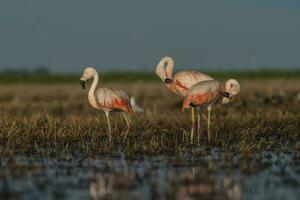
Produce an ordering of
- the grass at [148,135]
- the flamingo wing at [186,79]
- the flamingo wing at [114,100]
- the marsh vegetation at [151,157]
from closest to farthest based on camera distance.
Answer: the marsh vegetation at [151,157], the grass at [148,135], the flamingo wing at [114,100], the flamingo wing at [186,79]

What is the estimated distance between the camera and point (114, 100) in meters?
13.3

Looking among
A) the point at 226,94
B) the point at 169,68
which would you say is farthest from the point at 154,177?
the point at 169,68

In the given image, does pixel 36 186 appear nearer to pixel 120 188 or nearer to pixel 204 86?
pixel 120 188

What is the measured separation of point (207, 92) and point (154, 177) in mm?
4037

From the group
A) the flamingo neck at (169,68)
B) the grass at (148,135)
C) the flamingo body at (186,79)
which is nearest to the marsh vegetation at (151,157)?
the grass at (148,135)

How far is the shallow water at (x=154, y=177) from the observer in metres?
7.71

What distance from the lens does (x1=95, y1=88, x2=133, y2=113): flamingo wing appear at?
1325cm

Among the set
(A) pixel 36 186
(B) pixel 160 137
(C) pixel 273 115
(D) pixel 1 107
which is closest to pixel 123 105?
(B) pixel 160 137

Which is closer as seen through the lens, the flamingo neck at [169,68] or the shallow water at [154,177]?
the shallow water at [154,177]

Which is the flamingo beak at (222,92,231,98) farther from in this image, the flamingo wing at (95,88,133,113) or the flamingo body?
the flamingo wing at (95,88,133,113)

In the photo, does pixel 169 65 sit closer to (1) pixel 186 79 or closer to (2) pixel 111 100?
(1) pixel 186 79

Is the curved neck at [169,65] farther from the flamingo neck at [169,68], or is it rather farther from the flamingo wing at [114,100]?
the flamingo wing at [114,100]

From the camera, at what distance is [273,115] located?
1568 centimetres

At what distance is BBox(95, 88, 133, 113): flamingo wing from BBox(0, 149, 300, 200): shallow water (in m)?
2.34
